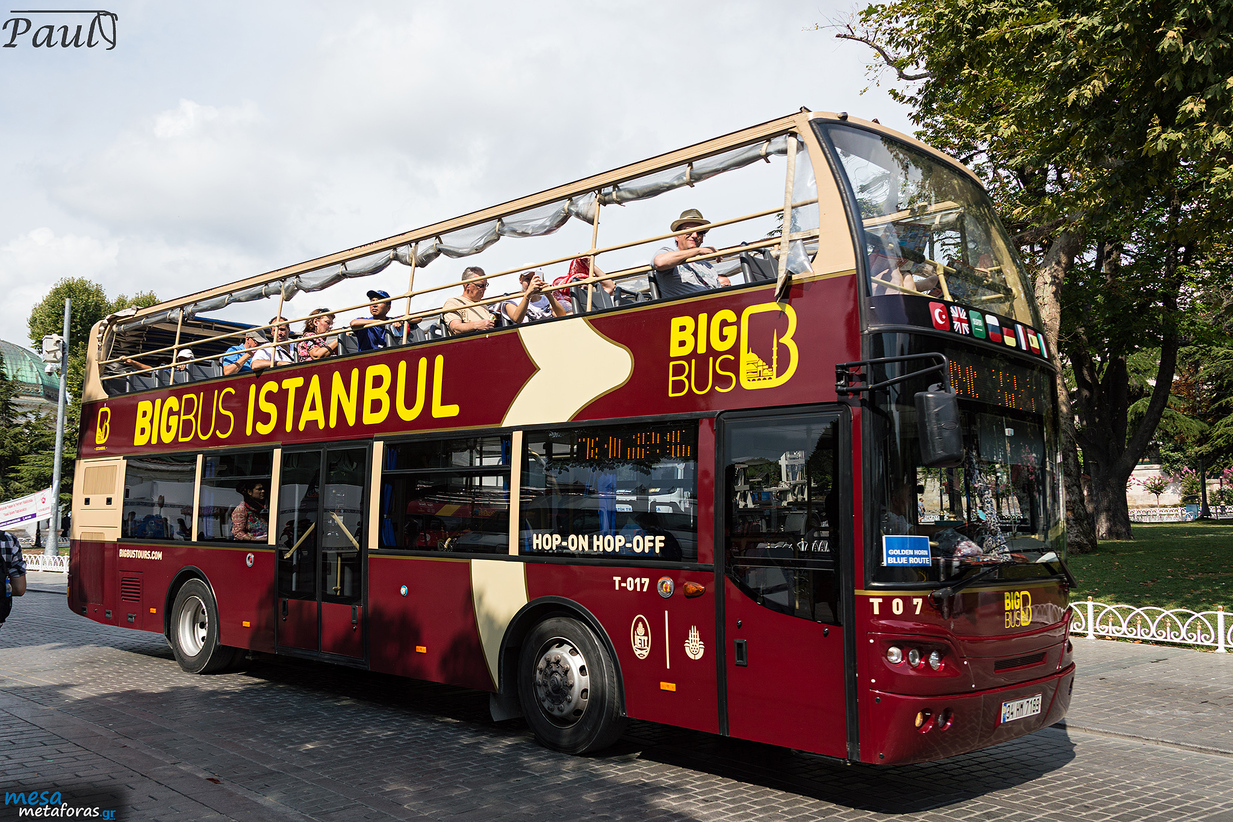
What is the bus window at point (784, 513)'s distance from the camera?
579cm

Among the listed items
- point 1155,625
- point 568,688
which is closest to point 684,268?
point 568,688

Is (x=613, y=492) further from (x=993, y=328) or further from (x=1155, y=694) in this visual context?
(x=1155, y=694)

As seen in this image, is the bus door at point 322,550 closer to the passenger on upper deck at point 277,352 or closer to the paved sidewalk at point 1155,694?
the passenger on upper deck at point 277,352

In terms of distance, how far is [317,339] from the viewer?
33.2 ft

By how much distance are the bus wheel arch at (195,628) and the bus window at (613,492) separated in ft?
16.6

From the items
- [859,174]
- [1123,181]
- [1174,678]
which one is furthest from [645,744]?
[1123,181]

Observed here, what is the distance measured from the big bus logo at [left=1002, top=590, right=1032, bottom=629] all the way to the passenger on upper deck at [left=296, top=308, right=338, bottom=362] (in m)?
6.86

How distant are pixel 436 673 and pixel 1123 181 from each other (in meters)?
11.0

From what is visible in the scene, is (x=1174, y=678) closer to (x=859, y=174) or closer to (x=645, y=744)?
(x=645, y=744)

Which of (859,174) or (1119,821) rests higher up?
(859,174)

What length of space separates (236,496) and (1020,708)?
8.28 m

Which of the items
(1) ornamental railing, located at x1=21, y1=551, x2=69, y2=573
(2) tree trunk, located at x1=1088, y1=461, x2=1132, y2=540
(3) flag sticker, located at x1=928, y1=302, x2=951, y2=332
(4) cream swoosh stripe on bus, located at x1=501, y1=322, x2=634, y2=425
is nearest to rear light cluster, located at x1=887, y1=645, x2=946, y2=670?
(3) flag sticker, located at x1=928, y1=302, x2=951, y2=332

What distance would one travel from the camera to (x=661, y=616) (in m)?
6.66

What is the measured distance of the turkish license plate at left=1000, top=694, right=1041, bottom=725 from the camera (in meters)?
5.82
